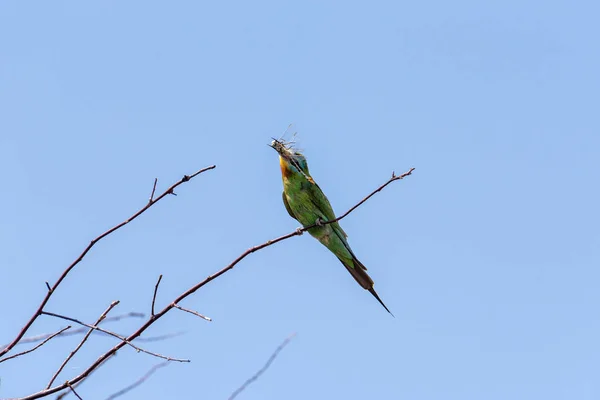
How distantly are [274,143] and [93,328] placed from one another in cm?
415

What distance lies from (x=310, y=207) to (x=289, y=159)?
1.51 ft

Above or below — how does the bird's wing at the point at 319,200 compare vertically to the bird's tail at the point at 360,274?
above

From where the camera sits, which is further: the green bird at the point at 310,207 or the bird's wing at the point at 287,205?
the bird's wing at the point at 287,205

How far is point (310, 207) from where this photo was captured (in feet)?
22.0

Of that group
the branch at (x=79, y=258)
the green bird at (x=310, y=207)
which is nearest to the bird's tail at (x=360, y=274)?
the green bird at (x=310, y=207)

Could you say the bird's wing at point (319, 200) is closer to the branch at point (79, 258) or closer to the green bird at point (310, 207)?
the green bird at point (310, 207)

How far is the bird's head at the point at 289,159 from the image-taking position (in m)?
6.38

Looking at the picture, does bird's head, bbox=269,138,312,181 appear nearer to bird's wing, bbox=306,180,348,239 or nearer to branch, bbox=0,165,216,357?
bird's wing, bbox=306,180,348,239

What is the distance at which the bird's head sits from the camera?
20.9ft

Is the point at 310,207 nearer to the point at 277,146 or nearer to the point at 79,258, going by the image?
the point at 277,146

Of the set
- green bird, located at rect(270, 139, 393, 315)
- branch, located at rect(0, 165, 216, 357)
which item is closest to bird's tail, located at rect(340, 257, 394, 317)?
green bird, located at rect(270, 139, 393, 315)

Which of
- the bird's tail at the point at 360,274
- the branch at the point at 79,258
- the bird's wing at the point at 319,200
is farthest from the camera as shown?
the bird's wing at the point at 319,200

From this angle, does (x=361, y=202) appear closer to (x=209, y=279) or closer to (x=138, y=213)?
(x=209, y=279)

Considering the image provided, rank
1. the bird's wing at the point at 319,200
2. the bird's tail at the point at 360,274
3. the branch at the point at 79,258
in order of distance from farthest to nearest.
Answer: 1. the bird's wing at the point at 319,200
2. the bird's tail at the point at 360,274
3. the branch at the point at 79,258
